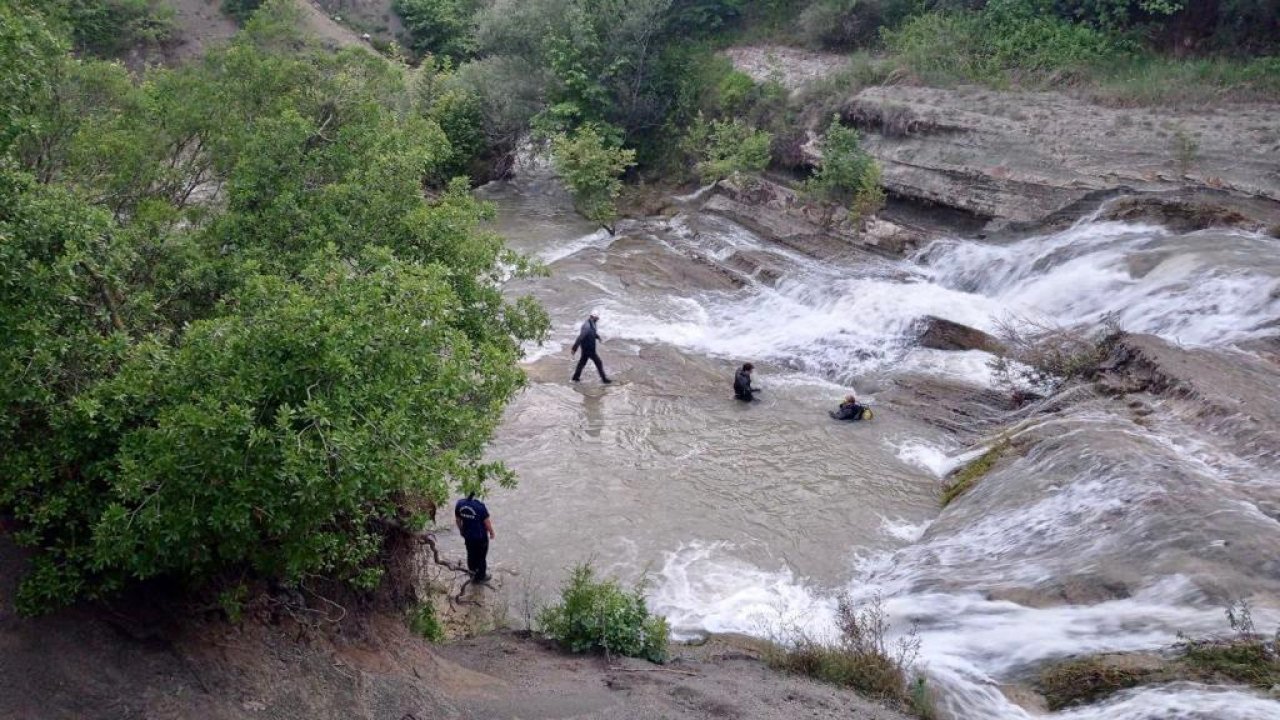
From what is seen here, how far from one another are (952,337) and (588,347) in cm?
629

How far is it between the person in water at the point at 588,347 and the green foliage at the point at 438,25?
26846 mm

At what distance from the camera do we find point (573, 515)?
38.3 feet

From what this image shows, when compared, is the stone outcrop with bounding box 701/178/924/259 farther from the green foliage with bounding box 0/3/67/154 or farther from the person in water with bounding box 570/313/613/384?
the green foliage with bounding box 0/3/67/154

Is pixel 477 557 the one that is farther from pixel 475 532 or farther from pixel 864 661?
pixel 864 661

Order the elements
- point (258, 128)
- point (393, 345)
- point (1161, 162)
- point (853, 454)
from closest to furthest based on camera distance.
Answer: point (393, 345) < point (258, 128) < point (853, 454) < point (1161, 162)

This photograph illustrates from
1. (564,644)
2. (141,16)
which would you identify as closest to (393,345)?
(564,644)

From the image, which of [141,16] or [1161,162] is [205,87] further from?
[141,16]

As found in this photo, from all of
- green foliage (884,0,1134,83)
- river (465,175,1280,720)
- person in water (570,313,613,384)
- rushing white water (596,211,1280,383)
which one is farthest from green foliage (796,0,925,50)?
person in water (570,313,613,384)

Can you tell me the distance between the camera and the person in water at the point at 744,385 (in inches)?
589

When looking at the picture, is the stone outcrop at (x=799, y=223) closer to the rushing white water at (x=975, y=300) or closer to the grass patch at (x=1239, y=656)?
the rushing white water at (x=975, y=300)

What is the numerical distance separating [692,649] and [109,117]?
904 centimetres

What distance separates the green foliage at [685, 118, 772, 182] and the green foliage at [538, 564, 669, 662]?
18.5 m

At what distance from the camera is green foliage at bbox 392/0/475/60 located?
39.8m


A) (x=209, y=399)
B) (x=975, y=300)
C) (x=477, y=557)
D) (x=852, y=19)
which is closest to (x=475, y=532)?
(x=477, y=557)
